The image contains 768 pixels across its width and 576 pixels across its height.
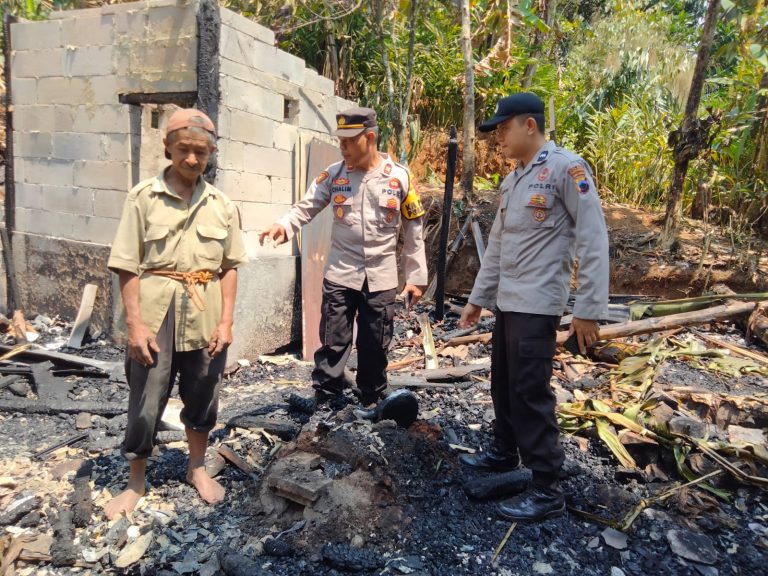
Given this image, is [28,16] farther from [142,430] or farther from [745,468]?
[745,468]

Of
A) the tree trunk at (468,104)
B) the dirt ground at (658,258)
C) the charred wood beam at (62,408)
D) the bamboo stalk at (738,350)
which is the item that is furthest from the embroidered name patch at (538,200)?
the tree trunk at (468,104)

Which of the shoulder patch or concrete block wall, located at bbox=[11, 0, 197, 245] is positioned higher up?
concrete block wall, located at bbox=[11, 0, 197, 245]

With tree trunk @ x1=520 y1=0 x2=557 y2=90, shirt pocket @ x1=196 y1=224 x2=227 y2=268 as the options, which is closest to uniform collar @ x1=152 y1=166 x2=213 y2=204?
shirt pocket @ x1=196 y1=224 x2=227 y2=268

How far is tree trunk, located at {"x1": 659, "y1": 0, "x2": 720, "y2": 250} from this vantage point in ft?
24.1

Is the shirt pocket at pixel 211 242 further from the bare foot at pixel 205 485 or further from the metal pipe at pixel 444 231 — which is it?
the metal pipe at pixel 444 231

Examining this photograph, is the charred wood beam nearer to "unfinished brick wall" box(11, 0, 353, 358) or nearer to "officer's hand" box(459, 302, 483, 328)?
"unfinished brick wall" box(11, 0, 353, 358)

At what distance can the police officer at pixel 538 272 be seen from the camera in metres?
2.63

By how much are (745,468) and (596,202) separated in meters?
1.92

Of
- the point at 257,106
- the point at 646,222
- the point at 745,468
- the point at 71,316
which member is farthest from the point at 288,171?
the point at 646,222

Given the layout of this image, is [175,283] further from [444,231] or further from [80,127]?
[444,231]

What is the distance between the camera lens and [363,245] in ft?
12.7

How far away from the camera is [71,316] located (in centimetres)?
632

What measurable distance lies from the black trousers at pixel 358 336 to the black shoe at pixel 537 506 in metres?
1.49

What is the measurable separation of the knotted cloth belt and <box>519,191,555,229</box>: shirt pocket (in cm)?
160
